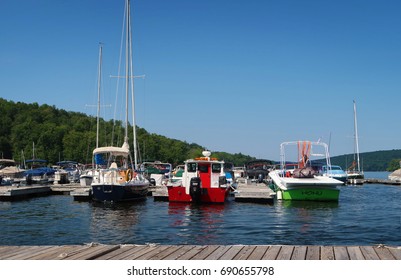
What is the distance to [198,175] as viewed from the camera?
108 feet

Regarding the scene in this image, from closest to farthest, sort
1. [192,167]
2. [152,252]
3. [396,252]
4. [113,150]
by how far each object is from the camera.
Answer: [396,252] → [152,252] → [192,167] → [113,150]

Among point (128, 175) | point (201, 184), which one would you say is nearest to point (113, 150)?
point (128, 175)

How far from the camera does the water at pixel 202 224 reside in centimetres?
1786

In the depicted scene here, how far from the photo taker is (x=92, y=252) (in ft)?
32.0

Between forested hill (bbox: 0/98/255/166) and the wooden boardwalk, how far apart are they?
91066 mm

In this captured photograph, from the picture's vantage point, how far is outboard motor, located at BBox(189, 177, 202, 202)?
32.0 meters

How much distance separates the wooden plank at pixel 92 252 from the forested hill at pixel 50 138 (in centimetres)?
9097

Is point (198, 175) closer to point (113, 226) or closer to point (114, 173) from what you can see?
point (114, 173)

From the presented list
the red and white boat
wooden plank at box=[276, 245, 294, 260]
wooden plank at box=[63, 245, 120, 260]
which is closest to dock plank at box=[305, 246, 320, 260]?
wooden plank at box=[276, 245, 294, 260]

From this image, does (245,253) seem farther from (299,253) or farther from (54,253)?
(54,253)

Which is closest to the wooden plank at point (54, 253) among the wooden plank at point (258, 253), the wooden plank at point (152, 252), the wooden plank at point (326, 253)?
the wooden plank at point (152, 252)

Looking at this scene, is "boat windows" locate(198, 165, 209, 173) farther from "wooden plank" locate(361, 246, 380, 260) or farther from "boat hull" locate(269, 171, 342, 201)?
"wooden plank" locate(361, 246, 380, 260)

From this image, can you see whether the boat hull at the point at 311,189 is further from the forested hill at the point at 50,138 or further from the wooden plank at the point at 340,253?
the forested hill at the point at 50,138

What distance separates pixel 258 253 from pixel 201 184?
23.4m
